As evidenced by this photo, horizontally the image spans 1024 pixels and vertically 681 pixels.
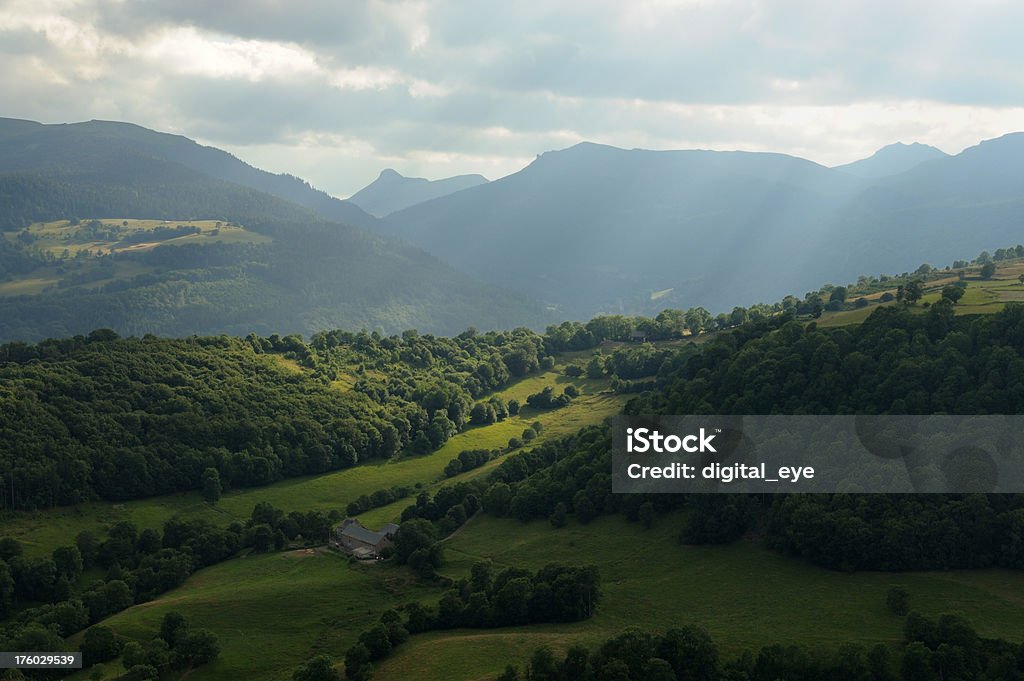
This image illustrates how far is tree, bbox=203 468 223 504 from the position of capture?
106062 millimetres

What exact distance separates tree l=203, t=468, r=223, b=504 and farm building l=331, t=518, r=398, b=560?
2263cm

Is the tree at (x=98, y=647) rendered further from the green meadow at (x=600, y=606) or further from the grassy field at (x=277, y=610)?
the green meadow at (x=600, y=606)

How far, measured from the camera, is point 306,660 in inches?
2427

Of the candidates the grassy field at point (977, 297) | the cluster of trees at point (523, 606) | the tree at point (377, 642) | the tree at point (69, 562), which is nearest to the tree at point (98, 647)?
the tree at point (69, 562)

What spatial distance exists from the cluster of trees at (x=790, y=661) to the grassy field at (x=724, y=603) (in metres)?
2.87

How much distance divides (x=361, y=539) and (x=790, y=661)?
47960 millimetres

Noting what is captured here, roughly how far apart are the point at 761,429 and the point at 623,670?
122 ft

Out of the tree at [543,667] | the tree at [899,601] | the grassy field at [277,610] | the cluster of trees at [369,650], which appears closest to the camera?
the tree at [543,667]

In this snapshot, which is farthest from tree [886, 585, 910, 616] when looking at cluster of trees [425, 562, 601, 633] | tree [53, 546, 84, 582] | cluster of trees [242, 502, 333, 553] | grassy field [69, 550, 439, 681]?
tree [53, 546, 84, 582]

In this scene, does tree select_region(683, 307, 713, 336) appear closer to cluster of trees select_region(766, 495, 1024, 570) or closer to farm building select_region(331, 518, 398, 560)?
farm building select_region(331, 518, 398, 560)

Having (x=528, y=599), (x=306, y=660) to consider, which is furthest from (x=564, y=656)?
(x=306, y=660)

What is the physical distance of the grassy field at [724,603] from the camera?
55812 mm

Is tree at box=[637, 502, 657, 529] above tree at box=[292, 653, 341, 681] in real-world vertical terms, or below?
above

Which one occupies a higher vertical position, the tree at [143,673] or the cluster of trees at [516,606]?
the cluster of trees at [516,606]
